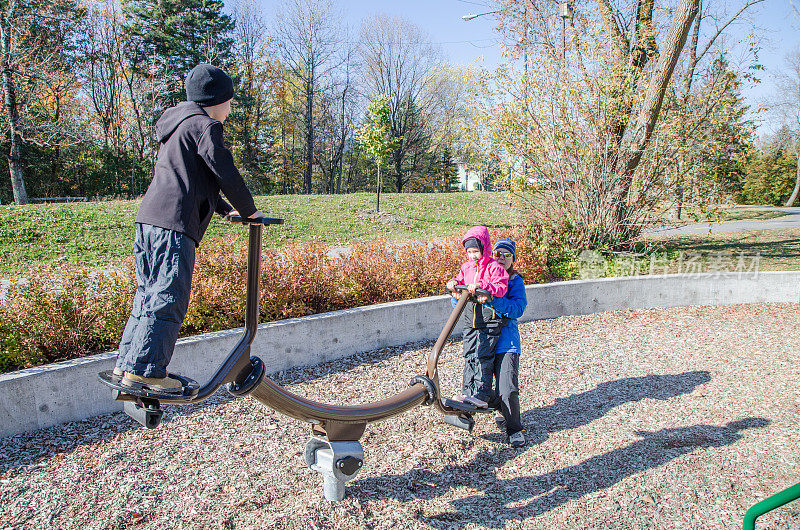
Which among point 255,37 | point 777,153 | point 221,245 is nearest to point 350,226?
point 221,245

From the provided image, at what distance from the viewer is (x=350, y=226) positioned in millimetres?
17094

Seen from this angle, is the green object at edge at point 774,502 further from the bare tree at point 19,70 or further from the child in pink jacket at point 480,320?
the bare tree at point 19,70

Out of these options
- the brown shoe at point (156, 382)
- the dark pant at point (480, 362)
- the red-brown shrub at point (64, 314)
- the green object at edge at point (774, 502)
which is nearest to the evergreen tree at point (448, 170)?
the red-brown shrub at point (64, 314)

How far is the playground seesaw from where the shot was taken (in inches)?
92.7

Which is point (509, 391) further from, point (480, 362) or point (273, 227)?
point (273, 227)

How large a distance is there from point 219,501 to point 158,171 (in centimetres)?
188

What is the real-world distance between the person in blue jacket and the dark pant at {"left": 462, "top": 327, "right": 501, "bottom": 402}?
2.5 inches

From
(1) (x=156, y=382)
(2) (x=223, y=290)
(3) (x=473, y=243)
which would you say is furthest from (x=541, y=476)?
(2) (x=223, y=290)

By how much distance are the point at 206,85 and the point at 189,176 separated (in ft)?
1.48

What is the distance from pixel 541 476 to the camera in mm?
3453

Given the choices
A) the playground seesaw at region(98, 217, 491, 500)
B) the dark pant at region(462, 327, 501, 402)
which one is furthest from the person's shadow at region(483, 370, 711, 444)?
the playground seesaw at region(98, 217, 491, 500)

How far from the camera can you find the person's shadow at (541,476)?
3.08 meters

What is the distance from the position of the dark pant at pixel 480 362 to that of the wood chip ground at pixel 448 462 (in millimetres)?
368

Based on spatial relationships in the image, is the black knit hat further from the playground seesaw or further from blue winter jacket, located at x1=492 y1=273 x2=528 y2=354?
blue winter jacket, located at x1=492 y1=273 x2=528 y2=354
